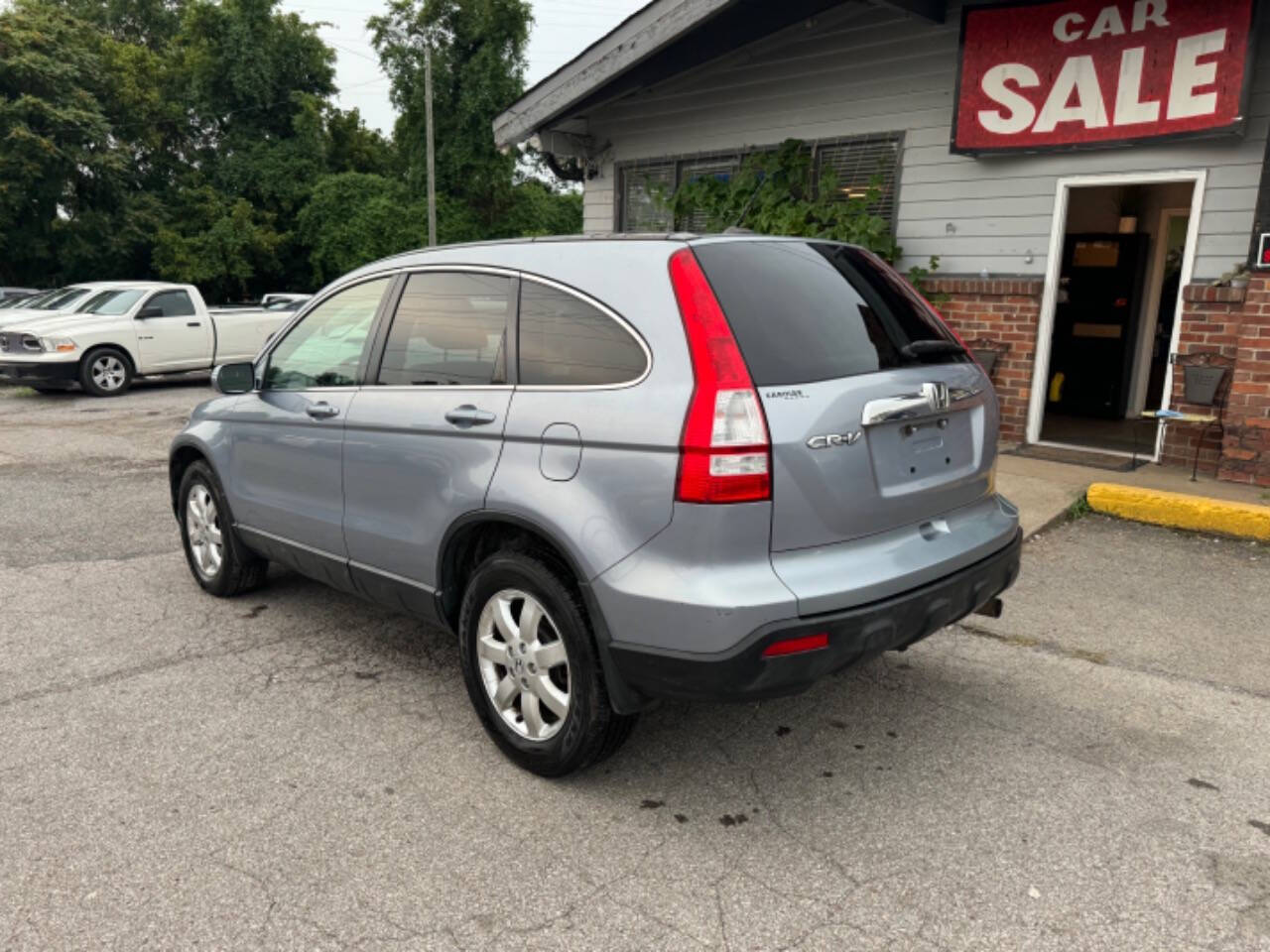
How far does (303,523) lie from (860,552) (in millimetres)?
2470

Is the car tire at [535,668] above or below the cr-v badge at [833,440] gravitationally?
below

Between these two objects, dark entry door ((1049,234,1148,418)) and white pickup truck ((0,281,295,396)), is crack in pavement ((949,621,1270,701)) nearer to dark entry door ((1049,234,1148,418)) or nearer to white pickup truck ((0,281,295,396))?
dark entry door ((1049,234,1148,418))

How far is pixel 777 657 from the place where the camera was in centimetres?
256

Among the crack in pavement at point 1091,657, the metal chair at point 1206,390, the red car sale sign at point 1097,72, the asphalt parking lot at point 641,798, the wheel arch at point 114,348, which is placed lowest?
the asphalt parking lot at point 641,798

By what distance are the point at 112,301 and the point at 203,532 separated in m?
11.0

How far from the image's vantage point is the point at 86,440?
9930 mm

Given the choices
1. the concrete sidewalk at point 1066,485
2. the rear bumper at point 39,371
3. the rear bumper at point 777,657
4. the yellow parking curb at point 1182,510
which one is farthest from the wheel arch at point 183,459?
the rear bumper at point 39,371

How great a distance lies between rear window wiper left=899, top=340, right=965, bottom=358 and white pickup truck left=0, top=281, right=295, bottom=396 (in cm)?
1326

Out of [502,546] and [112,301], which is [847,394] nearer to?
[502,546]

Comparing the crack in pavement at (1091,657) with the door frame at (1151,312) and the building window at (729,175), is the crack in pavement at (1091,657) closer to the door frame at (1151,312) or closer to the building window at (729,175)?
the building window at (729,175)

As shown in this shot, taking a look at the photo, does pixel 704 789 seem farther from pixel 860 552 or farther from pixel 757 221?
pixel 757 221

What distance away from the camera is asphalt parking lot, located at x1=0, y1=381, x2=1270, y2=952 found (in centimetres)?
241

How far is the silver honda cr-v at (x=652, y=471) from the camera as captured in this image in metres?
2.59

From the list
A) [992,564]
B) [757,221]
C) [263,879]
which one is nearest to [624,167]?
[757,221]
